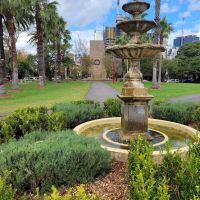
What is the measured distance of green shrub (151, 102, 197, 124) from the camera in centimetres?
991

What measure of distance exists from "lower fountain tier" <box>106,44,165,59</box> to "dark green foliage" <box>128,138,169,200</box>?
111 inches

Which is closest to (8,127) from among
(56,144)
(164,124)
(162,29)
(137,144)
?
(56,144)

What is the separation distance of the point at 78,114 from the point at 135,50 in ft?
12.9

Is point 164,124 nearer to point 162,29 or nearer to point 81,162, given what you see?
point 81,162

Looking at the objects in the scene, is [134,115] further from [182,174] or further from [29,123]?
[182,174]

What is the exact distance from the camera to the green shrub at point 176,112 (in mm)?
9906

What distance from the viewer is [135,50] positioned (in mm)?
→ 6508

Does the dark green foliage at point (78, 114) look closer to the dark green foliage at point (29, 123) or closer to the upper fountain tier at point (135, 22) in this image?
the dark green foliage at point (29, 123)

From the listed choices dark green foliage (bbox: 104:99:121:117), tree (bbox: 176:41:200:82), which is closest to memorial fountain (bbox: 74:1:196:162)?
dark green foliage (bbox: 104:99:121:117)

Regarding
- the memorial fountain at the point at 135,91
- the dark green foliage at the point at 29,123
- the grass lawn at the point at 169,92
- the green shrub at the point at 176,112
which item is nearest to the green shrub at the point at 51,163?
the memorial fountain at the point at 135,91

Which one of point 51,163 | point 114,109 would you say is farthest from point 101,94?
point 51,163

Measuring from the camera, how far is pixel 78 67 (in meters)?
74.2

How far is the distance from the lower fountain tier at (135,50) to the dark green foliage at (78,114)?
10.9 ft

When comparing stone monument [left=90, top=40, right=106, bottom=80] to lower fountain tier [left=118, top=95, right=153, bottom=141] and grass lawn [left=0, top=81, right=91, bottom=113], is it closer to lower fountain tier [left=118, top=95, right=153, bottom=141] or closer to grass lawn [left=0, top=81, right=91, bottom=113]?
grass lawn [left=0, top=81, right=91, bottom=113]
